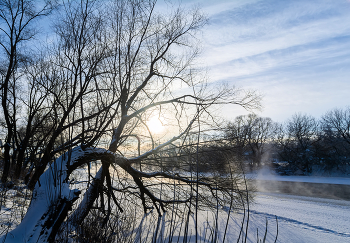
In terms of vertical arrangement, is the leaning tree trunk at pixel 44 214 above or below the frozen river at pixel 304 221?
above

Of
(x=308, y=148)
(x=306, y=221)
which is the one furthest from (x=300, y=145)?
(x=306, y=221)

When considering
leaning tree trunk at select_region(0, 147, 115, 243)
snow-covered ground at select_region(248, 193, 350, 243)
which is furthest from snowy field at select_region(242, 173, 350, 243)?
leaning tree trunk at select_region(0, 147, 115, 243)

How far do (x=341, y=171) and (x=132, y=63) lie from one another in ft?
114

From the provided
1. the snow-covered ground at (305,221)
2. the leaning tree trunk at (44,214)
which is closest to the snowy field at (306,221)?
the snow-covered ground at (305,221)

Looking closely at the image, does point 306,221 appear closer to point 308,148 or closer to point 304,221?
point 304,221

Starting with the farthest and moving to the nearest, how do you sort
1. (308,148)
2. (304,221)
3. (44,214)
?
(308,148) < (304,221) < (44,214)

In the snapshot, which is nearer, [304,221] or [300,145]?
[304,221]

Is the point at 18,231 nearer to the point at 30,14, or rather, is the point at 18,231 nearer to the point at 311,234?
the point at 311,234

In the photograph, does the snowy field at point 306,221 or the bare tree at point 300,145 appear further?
the bare tree at point 300,145

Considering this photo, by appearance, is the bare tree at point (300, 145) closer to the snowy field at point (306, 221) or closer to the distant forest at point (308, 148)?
the distant forest at point (308, 148)

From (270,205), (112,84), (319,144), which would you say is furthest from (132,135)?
(319,144)

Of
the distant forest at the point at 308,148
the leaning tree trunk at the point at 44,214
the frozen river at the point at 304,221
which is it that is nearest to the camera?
the leaning tree trunk at the point at 44,214

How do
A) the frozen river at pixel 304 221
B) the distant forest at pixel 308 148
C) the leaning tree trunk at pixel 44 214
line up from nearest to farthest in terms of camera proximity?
the leaning tree trunk at pixel 44 214
the frozen river at pixel 304 221
the distant forest at pixel 308 148

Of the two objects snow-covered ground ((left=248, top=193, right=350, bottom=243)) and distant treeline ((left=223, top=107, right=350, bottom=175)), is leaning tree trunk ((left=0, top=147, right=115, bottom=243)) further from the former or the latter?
distant treeline ((left=223, top=107, right=350, bottom=175))
